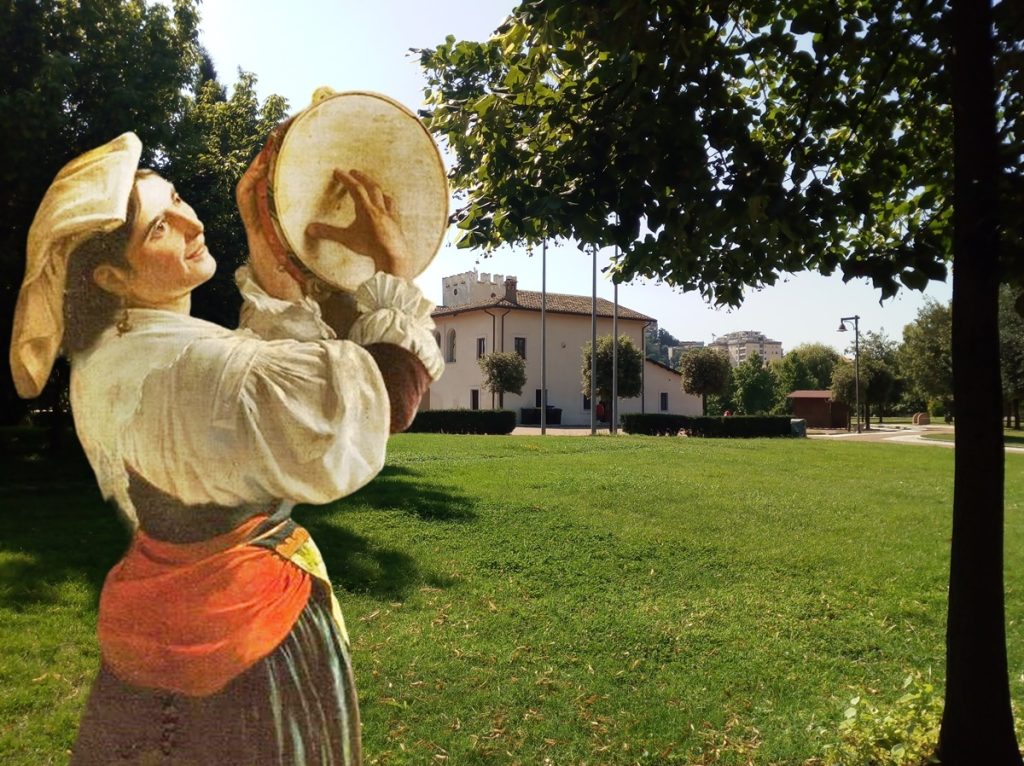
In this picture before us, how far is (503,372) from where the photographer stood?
2645 centimetres

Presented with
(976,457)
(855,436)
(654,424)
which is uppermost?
(976,457)

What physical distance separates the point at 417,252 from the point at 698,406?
155 ft

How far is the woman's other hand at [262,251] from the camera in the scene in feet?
6.74

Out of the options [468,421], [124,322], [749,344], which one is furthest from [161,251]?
[749,344]

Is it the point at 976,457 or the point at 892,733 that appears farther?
the point at 892,733

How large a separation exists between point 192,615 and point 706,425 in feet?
92.6

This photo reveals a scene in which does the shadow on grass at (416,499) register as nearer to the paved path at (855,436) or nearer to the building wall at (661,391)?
the paved path at (855,436)

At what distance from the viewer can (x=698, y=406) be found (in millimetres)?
47688

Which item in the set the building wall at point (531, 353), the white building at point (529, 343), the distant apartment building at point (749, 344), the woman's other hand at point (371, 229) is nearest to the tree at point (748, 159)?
the woman's other hand at point (371, 229)

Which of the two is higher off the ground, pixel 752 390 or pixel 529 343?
pixel 529 343

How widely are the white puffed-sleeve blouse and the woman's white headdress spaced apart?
4.5 inches

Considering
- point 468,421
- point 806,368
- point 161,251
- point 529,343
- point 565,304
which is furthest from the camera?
point 806,368

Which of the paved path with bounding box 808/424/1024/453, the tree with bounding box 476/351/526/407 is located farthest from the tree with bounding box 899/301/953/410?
the tree with bounding box 476/351/526/407

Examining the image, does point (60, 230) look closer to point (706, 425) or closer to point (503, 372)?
point (503, 372)
